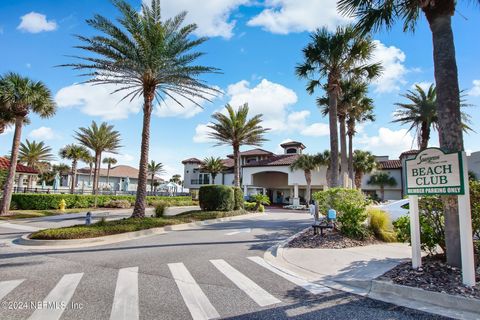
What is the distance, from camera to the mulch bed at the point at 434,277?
483 centimetres

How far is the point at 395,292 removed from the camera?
5.17 meters

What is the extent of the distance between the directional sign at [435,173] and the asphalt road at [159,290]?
246 centimetres

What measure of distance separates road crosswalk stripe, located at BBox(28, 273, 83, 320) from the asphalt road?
1 cm

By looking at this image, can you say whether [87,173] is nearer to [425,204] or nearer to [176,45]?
[176,45]

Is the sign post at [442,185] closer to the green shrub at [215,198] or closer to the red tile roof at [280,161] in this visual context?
the green shrub at [215,198]

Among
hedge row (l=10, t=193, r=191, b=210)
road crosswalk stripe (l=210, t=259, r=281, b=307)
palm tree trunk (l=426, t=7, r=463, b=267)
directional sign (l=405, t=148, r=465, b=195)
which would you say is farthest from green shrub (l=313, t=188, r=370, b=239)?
hedge row (l=10, t=193, r=191, b=210)

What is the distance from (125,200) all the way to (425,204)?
2915cm

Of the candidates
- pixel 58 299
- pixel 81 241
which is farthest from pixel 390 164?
pixel 58 299

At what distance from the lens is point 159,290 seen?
5.39 meters

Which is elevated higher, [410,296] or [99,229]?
[99,229]

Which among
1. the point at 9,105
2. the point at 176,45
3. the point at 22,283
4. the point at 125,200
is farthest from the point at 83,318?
the point at 125,200

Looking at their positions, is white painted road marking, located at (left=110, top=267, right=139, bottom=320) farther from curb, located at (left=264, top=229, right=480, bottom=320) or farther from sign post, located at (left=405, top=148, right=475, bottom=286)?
sign post, located at (left=405, top=148, right=475, bottom=286)

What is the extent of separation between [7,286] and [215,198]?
15.9 m

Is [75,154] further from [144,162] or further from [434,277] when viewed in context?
[434,277]
